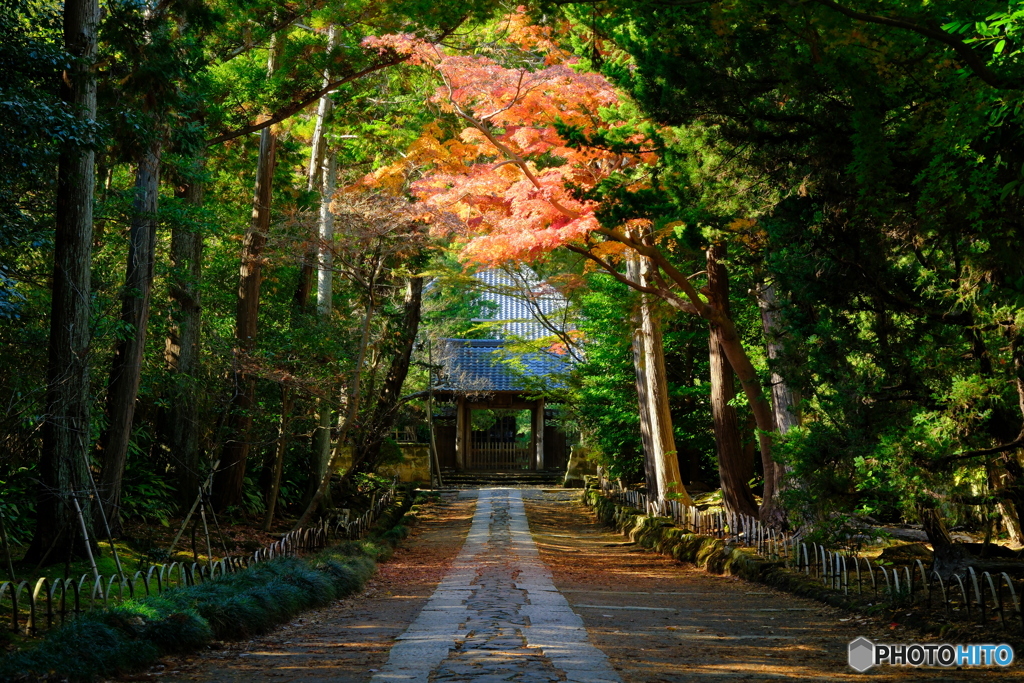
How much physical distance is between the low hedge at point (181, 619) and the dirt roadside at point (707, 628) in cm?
273

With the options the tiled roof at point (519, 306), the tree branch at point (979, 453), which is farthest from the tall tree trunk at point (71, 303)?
the tiled roof at point (519, 306)

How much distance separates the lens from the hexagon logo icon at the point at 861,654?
572cm

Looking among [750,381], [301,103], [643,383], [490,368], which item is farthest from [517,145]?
[490,368]

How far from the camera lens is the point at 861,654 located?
6105 millimetres

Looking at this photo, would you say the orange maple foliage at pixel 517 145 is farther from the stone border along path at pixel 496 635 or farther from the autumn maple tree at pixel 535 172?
the stone border along path at pixel 496 635

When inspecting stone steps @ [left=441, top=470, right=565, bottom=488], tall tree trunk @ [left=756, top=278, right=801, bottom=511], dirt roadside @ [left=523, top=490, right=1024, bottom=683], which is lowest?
dirt roadside @ [left=523, top=490, right=1024, bottom=683]

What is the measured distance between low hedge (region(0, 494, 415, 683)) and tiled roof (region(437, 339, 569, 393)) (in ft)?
48.5

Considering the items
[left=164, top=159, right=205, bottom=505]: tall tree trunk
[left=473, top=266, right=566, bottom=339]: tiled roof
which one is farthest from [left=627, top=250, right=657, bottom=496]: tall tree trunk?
[left=164, top=159, right=205, bottom=505]: tall tree trunk

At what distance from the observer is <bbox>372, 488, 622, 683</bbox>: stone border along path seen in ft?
16.6

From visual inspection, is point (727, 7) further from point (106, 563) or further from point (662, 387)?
point (662, 387)

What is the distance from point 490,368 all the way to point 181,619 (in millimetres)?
22238

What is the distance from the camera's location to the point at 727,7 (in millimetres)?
6066

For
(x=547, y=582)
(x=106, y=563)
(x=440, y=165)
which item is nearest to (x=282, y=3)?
(x=440, y=165)

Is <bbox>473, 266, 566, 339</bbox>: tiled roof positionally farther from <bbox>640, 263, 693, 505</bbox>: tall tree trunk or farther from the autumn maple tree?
the autumn maple tree
